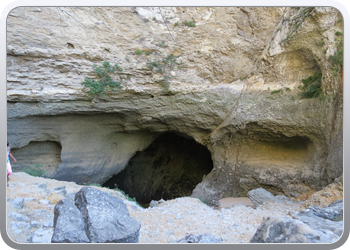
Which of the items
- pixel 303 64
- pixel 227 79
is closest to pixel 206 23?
pixel 227 79

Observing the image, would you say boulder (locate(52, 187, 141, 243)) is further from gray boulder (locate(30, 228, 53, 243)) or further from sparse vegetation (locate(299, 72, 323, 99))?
sparse vegetation (locate(299, 72, 323, 99))

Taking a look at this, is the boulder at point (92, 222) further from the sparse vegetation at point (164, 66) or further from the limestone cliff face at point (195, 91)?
the sparse vegetation at point (164, 66)

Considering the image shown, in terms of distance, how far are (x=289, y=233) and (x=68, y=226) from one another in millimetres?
1757

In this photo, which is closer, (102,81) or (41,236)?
(41,236)

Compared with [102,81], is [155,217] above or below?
below

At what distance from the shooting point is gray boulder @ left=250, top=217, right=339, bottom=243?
151cm

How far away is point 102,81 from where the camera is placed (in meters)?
4.64

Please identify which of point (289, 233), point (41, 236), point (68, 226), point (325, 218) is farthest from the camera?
point (325, 218)

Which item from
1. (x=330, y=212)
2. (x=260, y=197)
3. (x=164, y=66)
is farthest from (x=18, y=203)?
(x=260, y=197)

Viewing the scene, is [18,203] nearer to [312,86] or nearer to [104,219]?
[104,219]

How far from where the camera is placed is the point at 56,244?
1.64 metres
